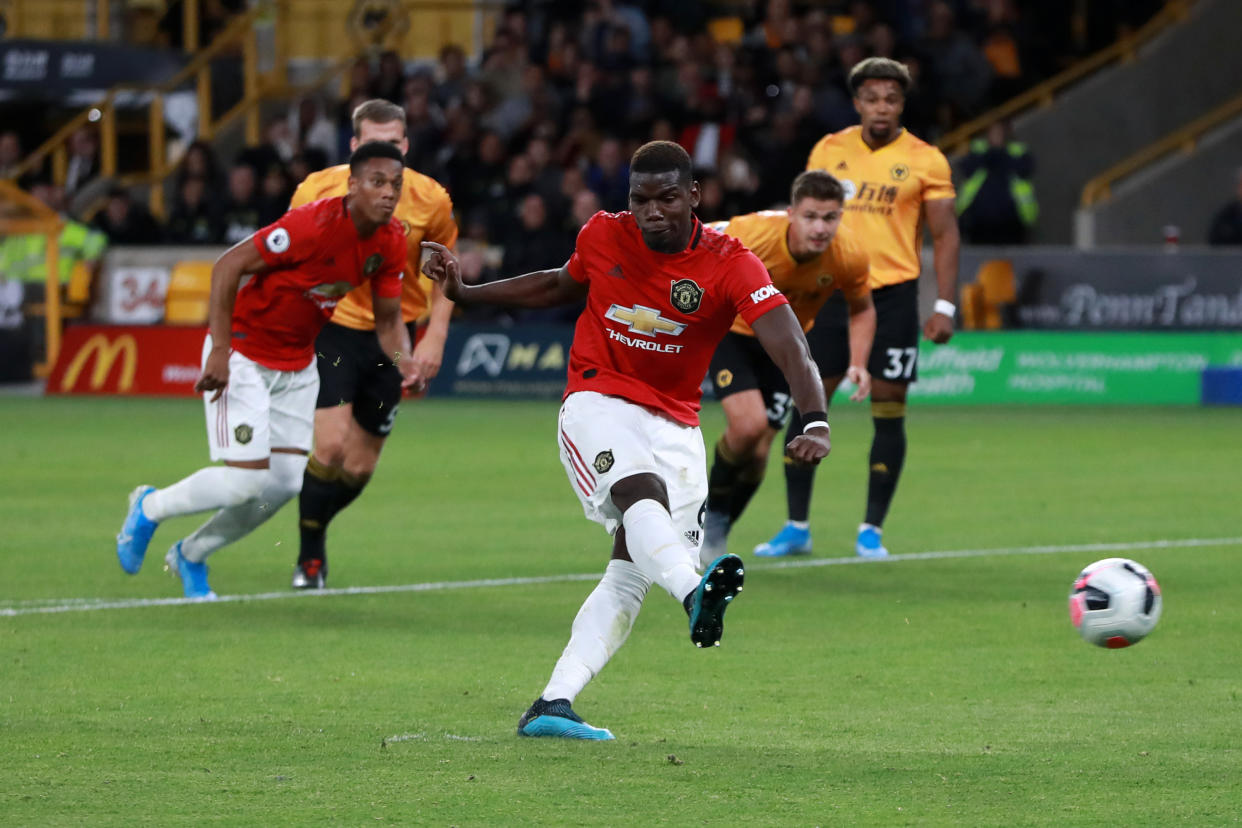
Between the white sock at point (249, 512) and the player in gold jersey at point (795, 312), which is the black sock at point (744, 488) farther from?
the white sock at point (249, 512)

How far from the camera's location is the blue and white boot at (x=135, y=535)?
9.25m

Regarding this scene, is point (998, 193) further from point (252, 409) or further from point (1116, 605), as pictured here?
point (1116, 605)

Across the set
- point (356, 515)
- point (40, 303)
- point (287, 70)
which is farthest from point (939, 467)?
point (287, 70)

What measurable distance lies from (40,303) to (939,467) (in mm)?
12474

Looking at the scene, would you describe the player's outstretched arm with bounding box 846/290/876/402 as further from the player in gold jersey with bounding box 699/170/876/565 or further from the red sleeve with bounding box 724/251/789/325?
the red sleeve with bounding box 724/251/789/325

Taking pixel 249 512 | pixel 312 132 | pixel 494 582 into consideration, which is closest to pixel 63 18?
pixel 312 132

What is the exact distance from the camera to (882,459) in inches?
429

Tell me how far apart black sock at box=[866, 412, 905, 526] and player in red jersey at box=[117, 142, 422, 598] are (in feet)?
9.25

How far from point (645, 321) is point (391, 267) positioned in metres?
2.88

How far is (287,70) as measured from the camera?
98.9 ft

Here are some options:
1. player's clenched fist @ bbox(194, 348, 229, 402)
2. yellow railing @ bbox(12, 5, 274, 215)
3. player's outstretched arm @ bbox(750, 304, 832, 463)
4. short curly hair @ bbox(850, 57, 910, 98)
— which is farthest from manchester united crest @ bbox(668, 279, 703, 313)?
yellow railing @ bbox(12, 5, 274, 215)

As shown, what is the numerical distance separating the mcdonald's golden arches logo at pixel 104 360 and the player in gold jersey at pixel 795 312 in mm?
13518

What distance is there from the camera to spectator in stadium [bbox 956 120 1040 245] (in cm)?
2280

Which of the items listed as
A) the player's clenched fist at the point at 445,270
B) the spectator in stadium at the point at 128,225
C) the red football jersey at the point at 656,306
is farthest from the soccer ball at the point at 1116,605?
the spectator in stadium at the point at 128,225
